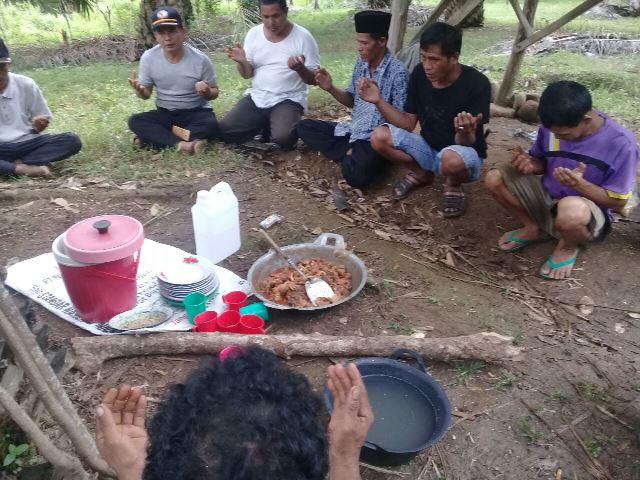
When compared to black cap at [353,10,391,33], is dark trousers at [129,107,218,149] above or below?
below

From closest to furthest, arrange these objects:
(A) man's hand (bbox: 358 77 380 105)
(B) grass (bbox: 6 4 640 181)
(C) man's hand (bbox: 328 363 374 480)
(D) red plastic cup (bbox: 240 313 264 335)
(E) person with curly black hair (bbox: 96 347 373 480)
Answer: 1. (E) person with curly black hair (bbox: 96 347 373 480)
2. (C) man's hand (bbox: 328 363 374 480)
3. (D) red plastic cup (bbox: 240 313 264 335)
4. (A) man's hand (bbox: 358 77 380 105)
5. (B) grass (bbox: 6 4 640 181)

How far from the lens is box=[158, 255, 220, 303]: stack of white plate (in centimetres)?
289

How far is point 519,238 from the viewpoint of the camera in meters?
3.55

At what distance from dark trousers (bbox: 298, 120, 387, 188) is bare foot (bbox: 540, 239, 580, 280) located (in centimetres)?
166

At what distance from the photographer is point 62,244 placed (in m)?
2.68

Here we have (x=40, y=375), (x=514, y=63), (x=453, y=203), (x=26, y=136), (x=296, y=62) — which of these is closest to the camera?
(x=40, y=375)

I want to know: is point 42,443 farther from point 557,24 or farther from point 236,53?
point 557,24

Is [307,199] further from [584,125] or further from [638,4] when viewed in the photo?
[638,4]

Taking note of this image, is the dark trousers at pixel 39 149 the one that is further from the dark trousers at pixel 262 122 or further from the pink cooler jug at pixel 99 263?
the pink cooler jug at pixel 99 263

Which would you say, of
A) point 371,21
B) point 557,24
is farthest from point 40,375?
point 557,24

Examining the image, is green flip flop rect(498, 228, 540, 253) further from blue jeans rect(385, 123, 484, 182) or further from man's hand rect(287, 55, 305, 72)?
man's hand rect(287, 55, 305, 72)

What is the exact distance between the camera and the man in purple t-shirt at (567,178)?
2.93m

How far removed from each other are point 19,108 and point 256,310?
341cm

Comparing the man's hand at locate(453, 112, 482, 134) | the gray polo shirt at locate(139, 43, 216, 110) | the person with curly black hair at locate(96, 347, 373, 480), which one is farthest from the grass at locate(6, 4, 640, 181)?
the person with curly black hair at locate(96, 347, 373, 480)
